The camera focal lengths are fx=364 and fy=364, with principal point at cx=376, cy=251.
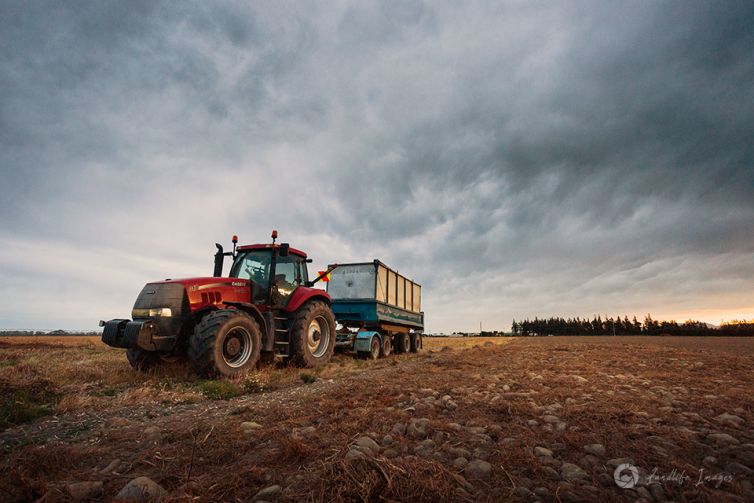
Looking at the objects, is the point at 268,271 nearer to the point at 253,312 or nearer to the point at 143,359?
the point at 253,312

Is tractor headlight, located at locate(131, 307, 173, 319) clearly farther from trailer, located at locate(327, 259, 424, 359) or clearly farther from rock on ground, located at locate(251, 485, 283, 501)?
trailer, located at locate(327, 259, 424, 359)

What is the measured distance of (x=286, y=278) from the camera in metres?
10.8

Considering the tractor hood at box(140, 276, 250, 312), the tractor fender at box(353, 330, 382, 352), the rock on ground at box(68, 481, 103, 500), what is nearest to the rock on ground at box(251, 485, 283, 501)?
the rock on ground at box(68, 481, 103, 500)

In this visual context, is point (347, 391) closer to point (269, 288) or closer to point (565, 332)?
point (269, 288)

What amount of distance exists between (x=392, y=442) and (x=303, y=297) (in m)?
7.92

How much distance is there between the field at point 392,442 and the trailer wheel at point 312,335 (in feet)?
12.9

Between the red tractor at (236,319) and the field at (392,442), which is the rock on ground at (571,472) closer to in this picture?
the field at (392,442)

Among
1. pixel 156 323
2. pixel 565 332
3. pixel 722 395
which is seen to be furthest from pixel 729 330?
pixel 156 323

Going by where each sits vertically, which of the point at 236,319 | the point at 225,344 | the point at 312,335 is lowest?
the point at 225,344

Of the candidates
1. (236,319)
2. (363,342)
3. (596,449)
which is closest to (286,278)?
(236,319)

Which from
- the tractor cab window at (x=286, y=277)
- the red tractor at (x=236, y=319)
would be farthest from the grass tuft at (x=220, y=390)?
the tractor cab window at (x=286, y=277)

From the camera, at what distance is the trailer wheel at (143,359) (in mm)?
8455

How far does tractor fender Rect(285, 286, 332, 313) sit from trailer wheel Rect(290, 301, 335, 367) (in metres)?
0.18

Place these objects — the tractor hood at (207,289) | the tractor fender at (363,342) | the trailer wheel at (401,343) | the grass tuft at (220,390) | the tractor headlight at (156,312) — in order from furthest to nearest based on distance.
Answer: the trailer wheel at (401,343) < the tractor fender at (363,342) < the tractor hood at (207,289) < the tractor headlight at (156,312) < the grass tuft at (220,390)
